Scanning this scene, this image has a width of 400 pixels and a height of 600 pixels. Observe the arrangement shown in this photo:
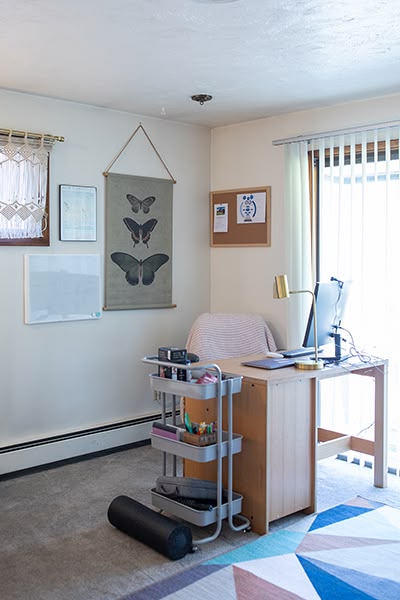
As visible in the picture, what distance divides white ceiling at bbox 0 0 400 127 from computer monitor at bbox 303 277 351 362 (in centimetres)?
123

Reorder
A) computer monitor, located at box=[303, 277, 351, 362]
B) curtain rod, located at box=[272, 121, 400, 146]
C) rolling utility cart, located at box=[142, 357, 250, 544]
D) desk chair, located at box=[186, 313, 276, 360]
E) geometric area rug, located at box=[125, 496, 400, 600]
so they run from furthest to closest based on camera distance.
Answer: desk chair, located at box=[186, 313, 276, 360] → curtain rod, located at box=[272, 121, 400, 146] → computer monitor, located at box=[303, 277, 351, 362] → rolling utility cart, located at box=[142, 357, 250, 544] → geometric area rug, located at box=[125, 496, 400, 600]

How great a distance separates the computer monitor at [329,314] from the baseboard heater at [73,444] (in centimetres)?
166

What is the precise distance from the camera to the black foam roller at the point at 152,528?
2891 millimetres

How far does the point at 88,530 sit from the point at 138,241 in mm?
2192

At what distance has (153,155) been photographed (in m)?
4.77

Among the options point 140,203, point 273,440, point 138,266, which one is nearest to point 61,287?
point 138,266

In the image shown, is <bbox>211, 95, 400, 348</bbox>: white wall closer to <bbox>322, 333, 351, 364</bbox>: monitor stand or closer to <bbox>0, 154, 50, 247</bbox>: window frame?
<bbox>322, 333, 351, 364</bbox>: monitor stand

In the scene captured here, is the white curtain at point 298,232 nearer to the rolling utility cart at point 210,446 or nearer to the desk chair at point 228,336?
the desk chair at point 228,336

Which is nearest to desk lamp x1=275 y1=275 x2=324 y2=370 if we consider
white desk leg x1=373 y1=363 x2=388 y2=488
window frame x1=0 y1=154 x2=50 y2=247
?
white desk leg x1=373 y1=363 x2=388 y2=488

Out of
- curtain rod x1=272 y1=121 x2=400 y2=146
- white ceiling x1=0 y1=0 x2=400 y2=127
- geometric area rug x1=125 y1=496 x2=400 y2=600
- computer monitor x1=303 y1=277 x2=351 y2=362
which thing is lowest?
geometric area rug x1=125 y1=496 x2=400 y2=600

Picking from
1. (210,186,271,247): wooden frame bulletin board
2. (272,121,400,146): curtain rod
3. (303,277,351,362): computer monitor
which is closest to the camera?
(303,277,351,362): computer monitor

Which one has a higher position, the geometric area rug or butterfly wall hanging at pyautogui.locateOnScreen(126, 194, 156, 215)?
butterfly wall hanging at pyautogui.locateOnScreen(126, 194, 156, 215)

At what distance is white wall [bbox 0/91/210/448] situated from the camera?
409 cm

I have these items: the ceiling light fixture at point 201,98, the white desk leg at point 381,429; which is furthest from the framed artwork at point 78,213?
the white desk leg at point 381,429
